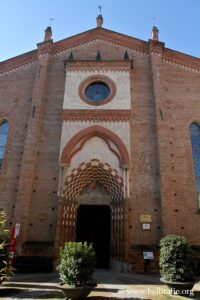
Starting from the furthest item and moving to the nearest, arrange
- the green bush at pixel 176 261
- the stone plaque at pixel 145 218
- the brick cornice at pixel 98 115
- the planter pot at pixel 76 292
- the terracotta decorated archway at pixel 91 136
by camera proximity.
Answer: the brick cornice at pixel 98 115, the terracotta decorated archway at pixel 91 136, the stone plaque at pixel 145 218, the green bush at pixel 176 261, the planter pot at pixel 76 292

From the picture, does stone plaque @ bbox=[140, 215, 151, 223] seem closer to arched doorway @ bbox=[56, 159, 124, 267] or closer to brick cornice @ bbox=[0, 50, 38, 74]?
arched doorway @ bbox=[56, 159, 124, 267]

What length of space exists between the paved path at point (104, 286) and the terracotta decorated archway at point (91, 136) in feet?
17.1

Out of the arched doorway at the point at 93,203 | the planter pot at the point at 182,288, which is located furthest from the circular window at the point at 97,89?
the planter pot at the point at 182,288

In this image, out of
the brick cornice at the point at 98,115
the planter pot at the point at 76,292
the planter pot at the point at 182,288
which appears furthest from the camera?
the brick cornice at the point at 98,115

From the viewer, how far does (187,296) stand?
7953 mm

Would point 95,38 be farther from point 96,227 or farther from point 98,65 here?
point 96,227

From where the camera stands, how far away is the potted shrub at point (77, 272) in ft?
23.2

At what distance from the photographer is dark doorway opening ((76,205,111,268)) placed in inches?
549

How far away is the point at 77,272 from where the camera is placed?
23.6 ft

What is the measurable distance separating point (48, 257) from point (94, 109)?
7.54 metres

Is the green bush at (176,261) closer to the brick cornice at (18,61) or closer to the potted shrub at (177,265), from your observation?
the potted shrub at (177,265)

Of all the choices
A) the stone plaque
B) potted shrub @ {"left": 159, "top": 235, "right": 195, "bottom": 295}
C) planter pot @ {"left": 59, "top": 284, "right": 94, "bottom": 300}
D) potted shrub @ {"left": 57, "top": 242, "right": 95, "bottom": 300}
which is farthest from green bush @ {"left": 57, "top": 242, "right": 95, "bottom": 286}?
the stone plaque

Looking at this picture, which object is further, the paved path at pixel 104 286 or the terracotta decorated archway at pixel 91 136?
the terracotta decorated archway at pixel 91 136

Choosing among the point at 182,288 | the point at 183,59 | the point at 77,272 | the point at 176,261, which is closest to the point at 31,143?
the point at 77,272
